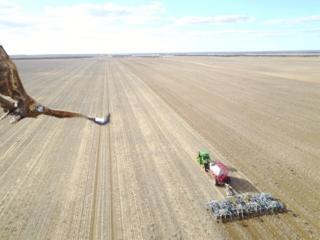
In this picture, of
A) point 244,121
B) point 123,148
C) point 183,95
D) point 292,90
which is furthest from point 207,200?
point 292,90

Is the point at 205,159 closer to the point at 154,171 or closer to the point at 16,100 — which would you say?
the point at 154,171

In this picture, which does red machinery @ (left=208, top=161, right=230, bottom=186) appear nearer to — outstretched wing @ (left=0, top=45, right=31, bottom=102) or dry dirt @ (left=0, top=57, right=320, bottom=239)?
dry dirt @ (left=0, top=57, right=320, bottom=239)

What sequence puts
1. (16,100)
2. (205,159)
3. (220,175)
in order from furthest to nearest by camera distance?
(205,159) → (220,175) → (16,100)

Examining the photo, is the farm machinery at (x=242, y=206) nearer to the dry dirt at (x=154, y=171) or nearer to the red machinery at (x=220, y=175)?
the dry dirt at (x=154, y=171)

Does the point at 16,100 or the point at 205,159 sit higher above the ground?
the point at 16,100

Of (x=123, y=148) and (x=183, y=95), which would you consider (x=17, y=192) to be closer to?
(x=123, y=148)

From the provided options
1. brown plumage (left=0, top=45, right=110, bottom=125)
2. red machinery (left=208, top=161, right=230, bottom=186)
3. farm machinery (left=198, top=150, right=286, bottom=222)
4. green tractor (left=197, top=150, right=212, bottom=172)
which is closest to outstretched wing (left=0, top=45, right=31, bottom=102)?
brown plumage (left=0, top=45, right=110, bottom=125)

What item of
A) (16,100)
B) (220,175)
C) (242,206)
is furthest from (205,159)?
(16,100)

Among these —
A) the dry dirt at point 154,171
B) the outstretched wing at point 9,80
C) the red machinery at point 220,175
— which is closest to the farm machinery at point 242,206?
the dry dirt at point 154,171
